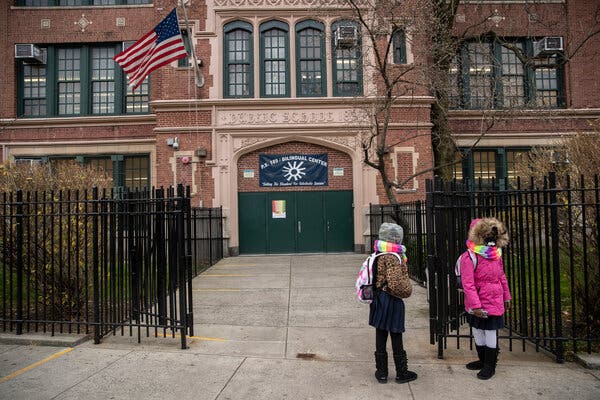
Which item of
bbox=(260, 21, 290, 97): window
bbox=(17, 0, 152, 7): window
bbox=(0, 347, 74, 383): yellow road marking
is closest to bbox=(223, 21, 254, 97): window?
bbox=(260, 21, 290, 97): window

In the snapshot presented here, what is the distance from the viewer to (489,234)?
4.86 meters

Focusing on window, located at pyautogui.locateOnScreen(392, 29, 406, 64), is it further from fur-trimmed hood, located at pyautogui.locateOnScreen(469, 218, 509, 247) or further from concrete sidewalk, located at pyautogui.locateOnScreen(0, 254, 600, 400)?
fur-trimmed hood, located at pyautogui.locateOnScreen(469, 218, 509, 247)

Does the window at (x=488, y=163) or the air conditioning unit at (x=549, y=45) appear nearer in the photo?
the air conditioning unit at (x=549, y=45)

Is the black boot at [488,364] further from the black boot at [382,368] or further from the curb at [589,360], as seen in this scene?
the curb at [589,360]

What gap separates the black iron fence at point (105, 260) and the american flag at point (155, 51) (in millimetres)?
6656

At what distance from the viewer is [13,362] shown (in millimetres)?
5484

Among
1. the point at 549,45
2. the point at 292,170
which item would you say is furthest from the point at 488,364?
the point at 549,45

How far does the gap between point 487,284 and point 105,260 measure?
509cm

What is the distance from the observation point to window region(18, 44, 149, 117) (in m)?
18.2

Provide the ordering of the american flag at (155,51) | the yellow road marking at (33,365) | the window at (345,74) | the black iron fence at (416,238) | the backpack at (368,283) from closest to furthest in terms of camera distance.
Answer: the backpack at (368,283), the yellow road marking at (33,365), the black iron fence at (416,238), the american flag at (155,51), the window at (345,74)

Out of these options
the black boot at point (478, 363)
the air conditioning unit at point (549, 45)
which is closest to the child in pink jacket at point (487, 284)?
the black boot at point (478, 363)

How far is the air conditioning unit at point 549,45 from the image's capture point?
57.3 ft

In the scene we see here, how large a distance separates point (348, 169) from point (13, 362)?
1251 cm

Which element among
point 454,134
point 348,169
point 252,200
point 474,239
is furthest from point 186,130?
point 474,239
